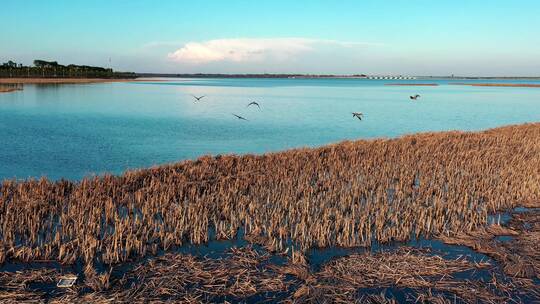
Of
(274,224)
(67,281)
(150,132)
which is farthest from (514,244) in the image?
(150,132)

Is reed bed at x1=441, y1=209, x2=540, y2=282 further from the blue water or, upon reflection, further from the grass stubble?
the blue water

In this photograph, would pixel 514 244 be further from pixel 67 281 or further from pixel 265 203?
pixel 67 281

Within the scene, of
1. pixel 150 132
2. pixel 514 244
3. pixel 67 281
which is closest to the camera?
pixel 67 281

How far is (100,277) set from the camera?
758 centimetres

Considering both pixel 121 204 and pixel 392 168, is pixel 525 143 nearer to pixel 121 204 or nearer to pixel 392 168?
pixel 392 168

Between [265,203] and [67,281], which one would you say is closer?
[67,281]

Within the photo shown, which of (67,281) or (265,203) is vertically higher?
(265,203)

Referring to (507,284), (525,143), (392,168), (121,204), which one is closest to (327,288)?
(507,284)

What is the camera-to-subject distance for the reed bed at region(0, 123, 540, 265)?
9.66 m

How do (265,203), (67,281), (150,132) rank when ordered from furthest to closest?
(150,132) < (265,203) < (67,281)

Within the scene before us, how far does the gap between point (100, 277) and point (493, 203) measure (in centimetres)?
1088

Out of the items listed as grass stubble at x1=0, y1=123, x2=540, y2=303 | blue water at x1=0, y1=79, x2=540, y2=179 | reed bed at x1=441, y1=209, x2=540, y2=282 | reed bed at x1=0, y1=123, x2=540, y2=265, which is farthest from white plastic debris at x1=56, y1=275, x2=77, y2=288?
blue water at x1=0, y1=79, x2=540, y2=179

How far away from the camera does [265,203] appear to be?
12.8 meters

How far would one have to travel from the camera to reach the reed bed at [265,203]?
31.7ft
